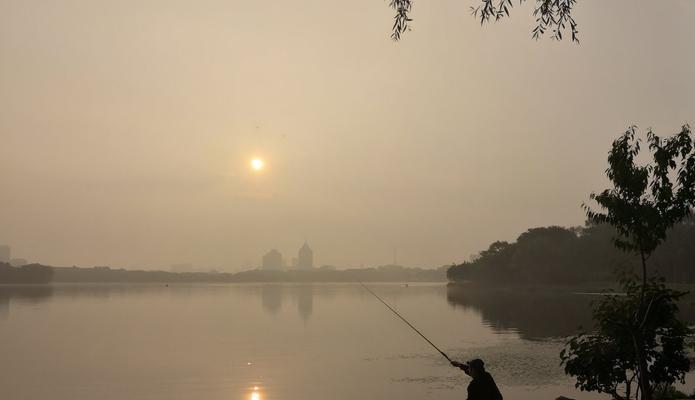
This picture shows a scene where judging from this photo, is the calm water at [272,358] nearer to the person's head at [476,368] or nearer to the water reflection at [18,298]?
the person's head at [476,368]

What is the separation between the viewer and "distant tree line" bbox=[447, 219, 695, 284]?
100 m

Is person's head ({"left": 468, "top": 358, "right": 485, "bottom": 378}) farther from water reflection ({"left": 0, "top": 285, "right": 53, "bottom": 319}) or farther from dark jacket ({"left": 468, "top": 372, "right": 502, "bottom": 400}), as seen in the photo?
water reflection ({"left": 0, "top": 285, "right": 53, "bottom": 319})

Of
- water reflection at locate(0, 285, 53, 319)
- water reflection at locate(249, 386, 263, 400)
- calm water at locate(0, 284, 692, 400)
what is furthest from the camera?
water reflection at locate(0, 285, 53, 319)

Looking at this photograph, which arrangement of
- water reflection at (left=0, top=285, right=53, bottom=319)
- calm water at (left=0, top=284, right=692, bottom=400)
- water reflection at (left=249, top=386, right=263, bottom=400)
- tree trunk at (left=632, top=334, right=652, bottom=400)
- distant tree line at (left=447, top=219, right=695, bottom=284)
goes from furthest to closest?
distant tree line at (left=447, top=219, right=695, bottom=284) < water reflection at (left=0, top=285, right=53, bottom=319) < calm water at (left=0, top=284, right=692, bottom=400) < water reflection at (left=249, top=386, right=263, bottom=400) < tree trunk at (left=632, top=334, right=652, bottom=400)

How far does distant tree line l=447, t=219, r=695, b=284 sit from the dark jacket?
322 ft

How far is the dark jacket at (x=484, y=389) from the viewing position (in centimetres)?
1159

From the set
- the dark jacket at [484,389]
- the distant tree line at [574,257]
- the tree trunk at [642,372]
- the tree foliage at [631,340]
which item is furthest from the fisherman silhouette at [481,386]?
the distant tree line at [574,257]

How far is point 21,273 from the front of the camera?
19938 centimetres

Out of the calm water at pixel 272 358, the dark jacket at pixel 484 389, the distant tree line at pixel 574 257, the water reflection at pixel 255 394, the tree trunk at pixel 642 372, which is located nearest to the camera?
the dark jacket at pixel 484 389

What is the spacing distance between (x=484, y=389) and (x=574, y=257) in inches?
4997

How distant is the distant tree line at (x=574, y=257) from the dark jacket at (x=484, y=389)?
98232mm

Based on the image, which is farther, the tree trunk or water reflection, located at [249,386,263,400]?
water reflection, located at [249,386,263,400]

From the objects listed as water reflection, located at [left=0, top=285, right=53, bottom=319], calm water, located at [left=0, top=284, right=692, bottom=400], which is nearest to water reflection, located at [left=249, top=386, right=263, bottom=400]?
calm water, located at [left=0, top=284, right=692, bottom=400]

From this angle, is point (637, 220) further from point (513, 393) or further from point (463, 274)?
point (463, 274)
